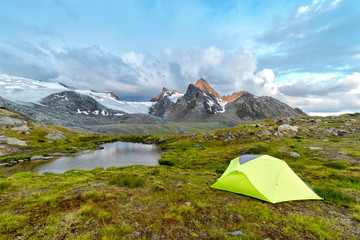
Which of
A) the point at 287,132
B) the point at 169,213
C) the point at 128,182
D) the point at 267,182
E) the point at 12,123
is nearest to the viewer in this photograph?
the point at 169,213

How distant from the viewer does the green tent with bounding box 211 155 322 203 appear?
11352 millimetres

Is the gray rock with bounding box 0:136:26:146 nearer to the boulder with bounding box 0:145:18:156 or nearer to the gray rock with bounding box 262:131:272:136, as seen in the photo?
the boulder with bounding box 0:145:18:156

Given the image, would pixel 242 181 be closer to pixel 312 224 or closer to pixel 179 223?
pixel 312 224

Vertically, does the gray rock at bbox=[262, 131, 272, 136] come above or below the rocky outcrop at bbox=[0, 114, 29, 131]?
above

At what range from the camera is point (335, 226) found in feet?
27.4

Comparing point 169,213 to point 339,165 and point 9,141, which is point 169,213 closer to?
point 339,165

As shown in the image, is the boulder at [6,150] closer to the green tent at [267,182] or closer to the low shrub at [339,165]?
the green tent at [267,182]

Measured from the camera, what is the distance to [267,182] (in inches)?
476

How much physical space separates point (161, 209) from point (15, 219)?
812 centimetres

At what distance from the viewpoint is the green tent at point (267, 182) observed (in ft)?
37.2

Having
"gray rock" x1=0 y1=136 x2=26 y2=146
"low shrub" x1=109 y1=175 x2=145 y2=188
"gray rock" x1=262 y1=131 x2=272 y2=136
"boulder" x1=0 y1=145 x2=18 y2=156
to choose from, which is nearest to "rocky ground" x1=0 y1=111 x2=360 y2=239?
"low shrub" x1=109 y1=175 x2=145 y2=188

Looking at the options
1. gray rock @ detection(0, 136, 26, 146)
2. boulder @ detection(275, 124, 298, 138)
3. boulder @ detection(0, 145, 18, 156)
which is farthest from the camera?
gray rock @ detection(0, 136, 26, 146)

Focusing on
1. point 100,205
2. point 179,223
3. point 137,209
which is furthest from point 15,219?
point 179,223

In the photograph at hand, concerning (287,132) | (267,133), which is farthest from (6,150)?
(287,132)
